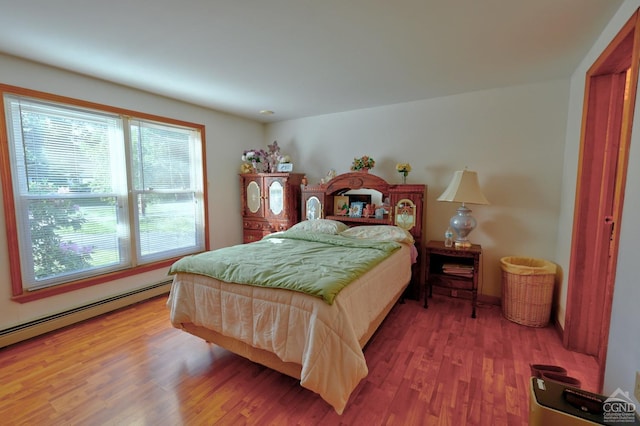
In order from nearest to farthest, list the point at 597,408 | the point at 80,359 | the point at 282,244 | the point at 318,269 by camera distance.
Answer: the point at 597,408 < the point at 318,269 < the point at 80,359 < the point at 282,244

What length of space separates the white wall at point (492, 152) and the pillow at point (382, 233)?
25.0 inches

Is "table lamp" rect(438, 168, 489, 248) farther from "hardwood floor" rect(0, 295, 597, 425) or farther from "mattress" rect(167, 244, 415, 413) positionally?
"mattress" rect(167, 244, 415, 413)

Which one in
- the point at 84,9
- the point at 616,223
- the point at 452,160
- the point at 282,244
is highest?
the point at 84,9

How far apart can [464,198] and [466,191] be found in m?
0.09

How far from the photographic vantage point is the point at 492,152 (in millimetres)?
3047

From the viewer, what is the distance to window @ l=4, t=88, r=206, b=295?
94.7 inches

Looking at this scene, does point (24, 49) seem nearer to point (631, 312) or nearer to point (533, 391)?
point (533, 391)

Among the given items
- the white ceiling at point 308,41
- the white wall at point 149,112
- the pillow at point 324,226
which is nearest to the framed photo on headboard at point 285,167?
the white wall at point 149,112

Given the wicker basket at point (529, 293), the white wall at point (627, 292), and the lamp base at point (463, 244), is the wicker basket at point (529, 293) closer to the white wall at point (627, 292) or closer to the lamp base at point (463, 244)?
the lamp base at point (463, 244)

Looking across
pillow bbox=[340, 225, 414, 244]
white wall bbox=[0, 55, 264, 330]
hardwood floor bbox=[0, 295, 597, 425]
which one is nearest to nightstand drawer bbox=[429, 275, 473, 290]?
hardwood floor bbox=[0, 295, 597, 425]

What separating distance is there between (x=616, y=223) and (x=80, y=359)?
368 centimetres

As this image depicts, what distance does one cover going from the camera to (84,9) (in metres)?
1.63

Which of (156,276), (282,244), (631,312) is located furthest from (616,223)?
(156,276)

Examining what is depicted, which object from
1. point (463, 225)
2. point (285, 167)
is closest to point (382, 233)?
point (463, 225)
